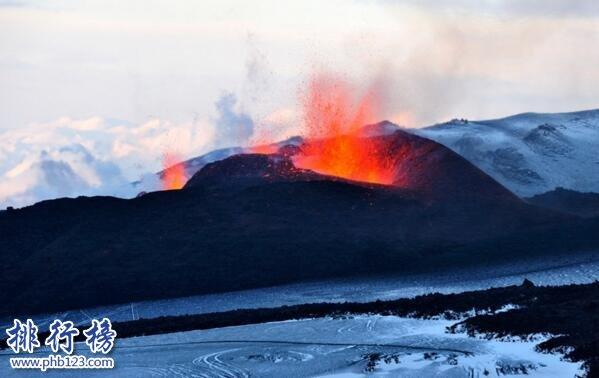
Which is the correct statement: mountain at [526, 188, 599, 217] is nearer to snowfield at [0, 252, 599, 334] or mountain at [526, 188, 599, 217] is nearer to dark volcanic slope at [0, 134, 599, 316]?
dark volcanic slope at [0, 134, 599, 316]

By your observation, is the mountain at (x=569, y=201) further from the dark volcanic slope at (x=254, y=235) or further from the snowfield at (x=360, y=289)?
the snowfield at (x=360, y=289)

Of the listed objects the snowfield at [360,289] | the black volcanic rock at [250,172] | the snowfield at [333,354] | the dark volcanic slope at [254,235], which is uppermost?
the black volcanic rock at [250,172]

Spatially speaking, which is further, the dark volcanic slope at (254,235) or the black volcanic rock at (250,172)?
the black volcanic rock at (250,172)

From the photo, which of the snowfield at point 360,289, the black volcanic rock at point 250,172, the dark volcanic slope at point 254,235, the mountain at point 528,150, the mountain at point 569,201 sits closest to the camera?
the snowfield at point 360,289

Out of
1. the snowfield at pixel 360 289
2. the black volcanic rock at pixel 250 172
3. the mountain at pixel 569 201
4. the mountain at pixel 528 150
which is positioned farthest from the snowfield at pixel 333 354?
the mountain at pixel 528 150

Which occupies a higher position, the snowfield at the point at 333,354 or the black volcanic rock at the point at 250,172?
the black volcanic rock at the point at 250,172

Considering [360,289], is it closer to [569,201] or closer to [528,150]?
[569,201]

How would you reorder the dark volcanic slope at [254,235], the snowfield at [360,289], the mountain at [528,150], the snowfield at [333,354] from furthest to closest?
1. the mountain at [528,150]
2. the dark volcanic slope at [254,235]
3. the snowfield at [360,289]
4. the snowfield at [333,354]

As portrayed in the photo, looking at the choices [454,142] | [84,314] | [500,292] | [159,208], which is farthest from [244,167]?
[500,292]
